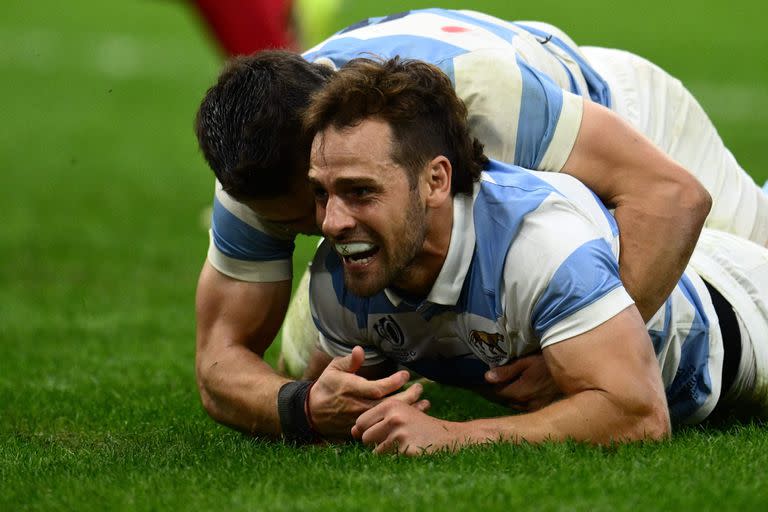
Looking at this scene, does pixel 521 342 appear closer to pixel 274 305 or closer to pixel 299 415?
pixel 299 415

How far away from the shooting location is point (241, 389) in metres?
5.15

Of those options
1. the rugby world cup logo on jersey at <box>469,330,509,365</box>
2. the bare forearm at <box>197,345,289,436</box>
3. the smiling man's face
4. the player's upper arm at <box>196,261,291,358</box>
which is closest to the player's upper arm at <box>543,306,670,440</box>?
the rugby world cup logo on jersey at <box>469,330,509,365</box>

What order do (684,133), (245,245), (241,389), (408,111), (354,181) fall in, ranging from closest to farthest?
(354,181)
(408,111)
(241,389)
(245,245)
(684,133)

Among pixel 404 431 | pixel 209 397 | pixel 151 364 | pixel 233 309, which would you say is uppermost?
pixel 404 431

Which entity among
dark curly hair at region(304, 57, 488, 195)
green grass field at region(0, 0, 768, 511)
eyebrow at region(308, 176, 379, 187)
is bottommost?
green grass field at region(0, 0, 768, 511)

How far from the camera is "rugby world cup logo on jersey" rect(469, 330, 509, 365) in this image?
4.68m

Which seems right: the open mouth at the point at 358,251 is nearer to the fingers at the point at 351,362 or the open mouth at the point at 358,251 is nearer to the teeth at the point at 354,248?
the teeth at the point at 354,248

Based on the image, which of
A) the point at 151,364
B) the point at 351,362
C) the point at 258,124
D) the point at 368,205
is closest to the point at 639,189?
the point at 368,205

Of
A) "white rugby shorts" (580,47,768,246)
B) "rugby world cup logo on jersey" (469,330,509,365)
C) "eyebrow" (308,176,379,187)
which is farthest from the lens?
"white rugby shorts" (580,47,768,246)

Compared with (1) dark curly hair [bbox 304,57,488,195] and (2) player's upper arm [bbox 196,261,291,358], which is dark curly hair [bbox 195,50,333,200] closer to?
(1) dark curly hair [bbox 304,57,488,195]

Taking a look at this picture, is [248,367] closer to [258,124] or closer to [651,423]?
[258,124]

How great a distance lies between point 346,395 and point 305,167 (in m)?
0.76

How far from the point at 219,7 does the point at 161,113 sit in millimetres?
7099

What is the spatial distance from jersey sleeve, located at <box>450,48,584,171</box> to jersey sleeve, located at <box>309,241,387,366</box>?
2.25ft
